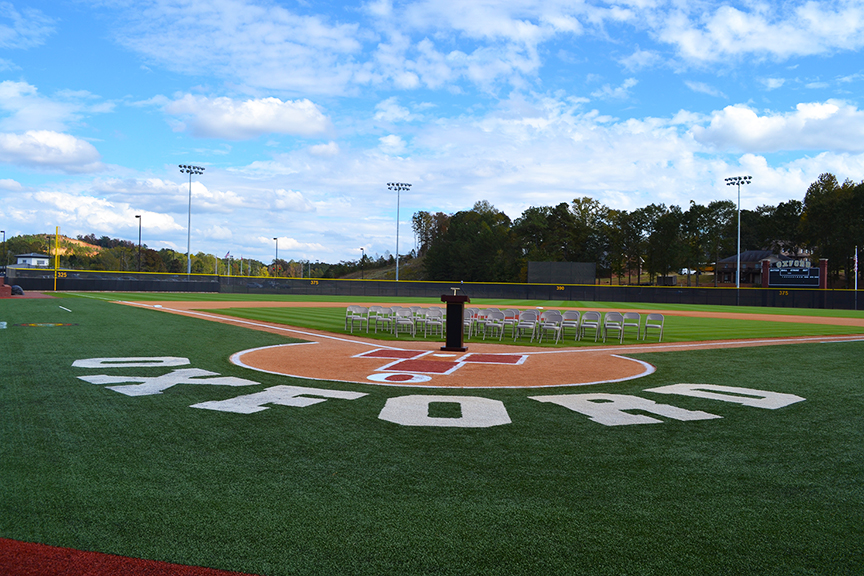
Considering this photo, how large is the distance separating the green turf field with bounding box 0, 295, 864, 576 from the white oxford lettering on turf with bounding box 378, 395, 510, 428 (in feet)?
0.64

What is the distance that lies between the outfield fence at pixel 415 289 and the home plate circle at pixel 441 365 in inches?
994

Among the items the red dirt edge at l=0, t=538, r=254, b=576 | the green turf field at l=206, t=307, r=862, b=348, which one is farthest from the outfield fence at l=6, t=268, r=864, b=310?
the red dirt edge at l=0, t=538, r=254, b=576

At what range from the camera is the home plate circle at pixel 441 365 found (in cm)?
968

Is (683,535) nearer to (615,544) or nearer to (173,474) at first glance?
(615,544)

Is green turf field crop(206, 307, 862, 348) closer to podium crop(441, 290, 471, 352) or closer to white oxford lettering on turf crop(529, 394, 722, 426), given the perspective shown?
podium crop(441, 290, 471, 352)

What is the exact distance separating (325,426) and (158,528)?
8.74ft

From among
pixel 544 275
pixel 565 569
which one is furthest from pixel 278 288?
pixel 565 569

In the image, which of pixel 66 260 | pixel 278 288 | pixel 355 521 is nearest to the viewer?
pixel 355 521

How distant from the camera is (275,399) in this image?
25.1ft

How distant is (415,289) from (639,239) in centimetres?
4663

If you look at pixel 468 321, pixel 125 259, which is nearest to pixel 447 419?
pixel 468 321

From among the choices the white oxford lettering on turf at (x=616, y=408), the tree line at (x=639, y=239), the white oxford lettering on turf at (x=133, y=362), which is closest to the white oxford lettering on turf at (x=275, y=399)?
the white oxford lettering on turf at (x=616, y=408)

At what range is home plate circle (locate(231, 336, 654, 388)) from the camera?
9.68 metres

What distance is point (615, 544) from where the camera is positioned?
3514mm
